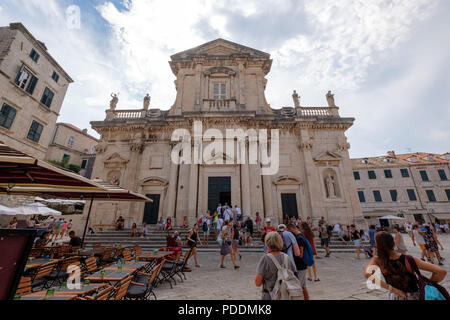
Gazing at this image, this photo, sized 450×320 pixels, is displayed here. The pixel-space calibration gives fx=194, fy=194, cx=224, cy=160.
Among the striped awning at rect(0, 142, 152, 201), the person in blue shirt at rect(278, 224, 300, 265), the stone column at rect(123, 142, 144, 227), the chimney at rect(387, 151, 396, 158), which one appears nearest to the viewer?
the striped awning at rect(0, 142, 152, 201)

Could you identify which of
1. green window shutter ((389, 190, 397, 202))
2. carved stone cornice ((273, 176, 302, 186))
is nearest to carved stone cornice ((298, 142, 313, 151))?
carved stone cornice ((273, 176, 302, 186))

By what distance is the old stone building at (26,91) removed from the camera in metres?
14.9

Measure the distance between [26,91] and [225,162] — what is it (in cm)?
1796

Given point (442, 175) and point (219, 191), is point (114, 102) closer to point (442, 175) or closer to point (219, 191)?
point (219, 191)

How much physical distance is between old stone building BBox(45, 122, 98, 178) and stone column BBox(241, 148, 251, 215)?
2945 cm

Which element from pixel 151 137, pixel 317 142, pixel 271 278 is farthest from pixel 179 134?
pixel 271 278

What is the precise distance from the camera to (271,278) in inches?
101

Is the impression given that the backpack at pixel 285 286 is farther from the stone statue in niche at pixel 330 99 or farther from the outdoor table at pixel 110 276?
the stone statue in niche at pixel 330 99

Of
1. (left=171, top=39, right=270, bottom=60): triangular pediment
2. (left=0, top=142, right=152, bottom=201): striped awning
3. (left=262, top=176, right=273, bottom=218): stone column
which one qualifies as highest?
(left=171, top=39, right=270, bottom=60): triangular pediment

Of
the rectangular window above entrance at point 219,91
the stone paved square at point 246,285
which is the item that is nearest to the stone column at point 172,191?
the rectangular window above entrance at point 219,91

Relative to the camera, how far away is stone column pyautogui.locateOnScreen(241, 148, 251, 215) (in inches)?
544

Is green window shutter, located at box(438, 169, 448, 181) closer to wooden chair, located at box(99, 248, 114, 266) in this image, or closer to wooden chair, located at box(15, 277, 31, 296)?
wooden chair, located at box(99, 248, 114, 266)
